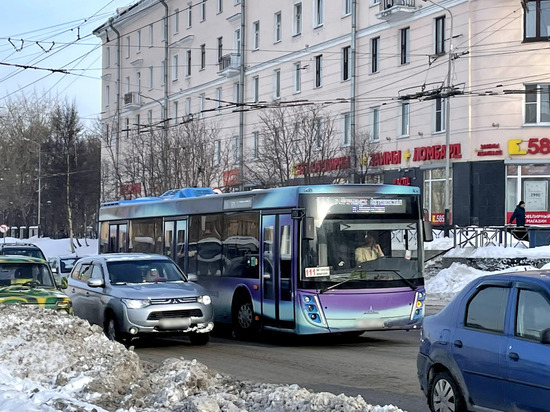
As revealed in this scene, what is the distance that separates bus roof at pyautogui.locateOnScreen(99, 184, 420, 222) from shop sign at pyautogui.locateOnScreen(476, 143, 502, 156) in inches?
774

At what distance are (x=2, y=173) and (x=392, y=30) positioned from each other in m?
46.4

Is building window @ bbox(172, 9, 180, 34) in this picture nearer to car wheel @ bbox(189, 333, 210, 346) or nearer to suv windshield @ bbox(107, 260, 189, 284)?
suv windshield @ bbox(107, 260, 189, 284)

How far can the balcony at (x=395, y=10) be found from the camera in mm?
42434

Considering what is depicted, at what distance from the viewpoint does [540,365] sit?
701cm

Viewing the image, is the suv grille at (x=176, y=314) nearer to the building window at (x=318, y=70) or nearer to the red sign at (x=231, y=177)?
the building window at (x=318, y=70)

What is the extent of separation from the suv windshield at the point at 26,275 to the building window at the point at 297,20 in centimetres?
3670

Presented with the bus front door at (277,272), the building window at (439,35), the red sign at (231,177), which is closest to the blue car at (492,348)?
the bus front door at (277,272)

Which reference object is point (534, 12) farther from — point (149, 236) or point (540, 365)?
point (540, 365)

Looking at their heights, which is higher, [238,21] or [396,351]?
[238,21]

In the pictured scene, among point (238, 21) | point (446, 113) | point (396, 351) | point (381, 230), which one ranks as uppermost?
point (238, 21)

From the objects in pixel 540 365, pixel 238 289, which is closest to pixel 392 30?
pixel 238 289

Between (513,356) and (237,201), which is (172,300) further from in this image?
(513,356)

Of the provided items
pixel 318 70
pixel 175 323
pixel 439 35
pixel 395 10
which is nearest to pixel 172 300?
pixel 175 323

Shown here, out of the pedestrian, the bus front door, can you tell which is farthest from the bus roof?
the pedestrian
